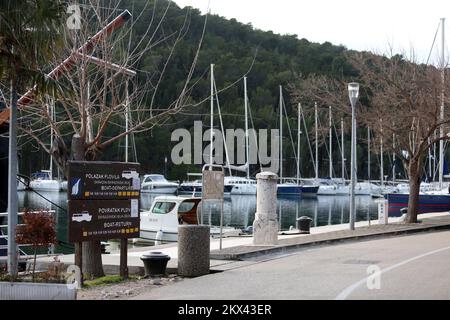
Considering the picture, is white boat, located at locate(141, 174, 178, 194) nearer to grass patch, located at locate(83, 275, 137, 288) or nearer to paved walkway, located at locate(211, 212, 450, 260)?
paved walkway, located at locate(211, 212, 450, 260)

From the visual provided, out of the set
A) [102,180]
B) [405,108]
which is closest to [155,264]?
[102,180]

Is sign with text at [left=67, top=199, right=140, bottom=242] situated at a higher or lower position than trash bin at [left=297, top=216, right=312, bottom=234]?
higher

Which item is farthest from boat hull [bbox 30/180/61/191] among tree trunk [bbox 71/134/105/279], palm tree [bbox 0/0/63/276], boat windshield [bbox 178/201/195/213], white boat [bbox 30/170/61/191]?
palm tree [bbox 0/0/63/276]

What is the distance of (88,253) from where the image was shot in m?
15.1

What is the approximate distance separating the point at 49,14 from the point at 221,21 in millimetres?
86137

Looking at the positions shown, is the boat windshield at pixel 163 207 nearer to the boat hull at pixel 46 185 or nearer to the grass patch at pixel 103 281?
the grass patch at pixel 103 281

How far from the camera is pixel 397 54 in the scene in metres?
32.8

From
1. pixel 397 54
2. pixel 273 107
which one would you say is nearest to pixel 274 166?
pixel 273 107

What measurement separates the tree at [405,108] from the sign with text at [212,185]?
12.2 metres

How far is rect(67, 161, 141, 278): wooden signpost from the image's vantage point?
43.1 ft

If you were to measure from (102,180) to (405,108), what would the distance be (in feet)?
61.3

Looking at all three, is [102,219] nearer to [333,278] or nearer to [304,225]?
[333,278]

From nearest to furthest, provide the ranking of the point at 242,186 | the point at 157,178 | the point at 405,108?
the point at 405,108 < the point at 242,186 < the point at 157,178

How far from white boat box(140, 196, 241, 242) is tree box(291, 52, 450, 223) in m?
7.58
